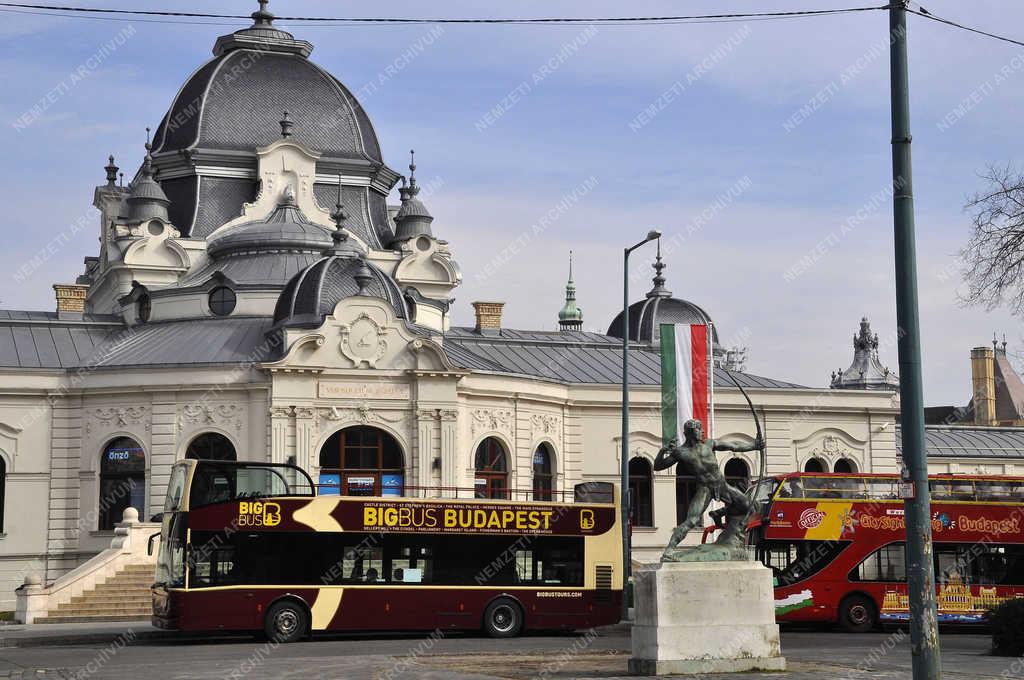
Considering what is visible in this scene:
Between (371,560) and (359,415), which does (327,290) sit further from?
(371,560)

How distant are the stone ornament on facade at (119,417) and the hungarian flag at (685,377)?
16.6 m

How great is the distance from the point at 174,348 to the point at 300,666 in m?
25.8

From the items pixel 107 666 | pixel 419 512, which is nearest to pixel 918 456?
pixel 107 666

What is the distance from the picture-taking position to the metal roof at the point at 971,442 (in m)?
74.1

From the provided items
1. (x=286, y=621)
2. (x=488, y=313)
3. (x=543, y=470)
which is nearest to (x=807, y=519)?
(x=286, y=621)

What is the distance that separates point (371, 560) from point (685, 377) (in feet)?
55.4

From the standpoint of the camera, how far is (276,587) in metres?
31.3

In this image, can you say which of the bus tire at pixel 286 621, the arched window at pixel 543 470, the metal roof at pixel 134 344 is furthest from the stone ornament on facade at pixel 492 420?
the bus tire at pixel 286 621

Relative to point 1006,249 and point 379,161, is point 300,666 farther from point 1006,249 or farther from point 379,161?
point 379,161

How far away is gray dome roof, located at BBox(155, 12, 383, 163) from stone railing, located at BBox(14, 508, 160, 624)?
2060 cm

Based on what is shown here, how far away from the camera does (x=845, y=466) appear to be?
180ft

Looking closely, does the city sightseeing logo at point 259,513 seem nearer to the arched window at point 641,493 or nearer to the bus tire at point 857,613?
the bus tire at point 857,613

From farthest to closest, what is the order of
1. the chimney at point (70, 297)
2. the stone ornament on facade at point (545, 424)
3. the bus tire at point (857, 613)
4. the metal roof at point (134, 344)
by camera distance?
the chimney at point (70, 297) → the stone ornament on facade at point (545, 424) → the metal roof at point (134, 344) → the bus tire at point (857, 613)

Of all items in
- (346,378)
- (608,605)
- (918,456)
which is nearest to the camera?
(918,456)
